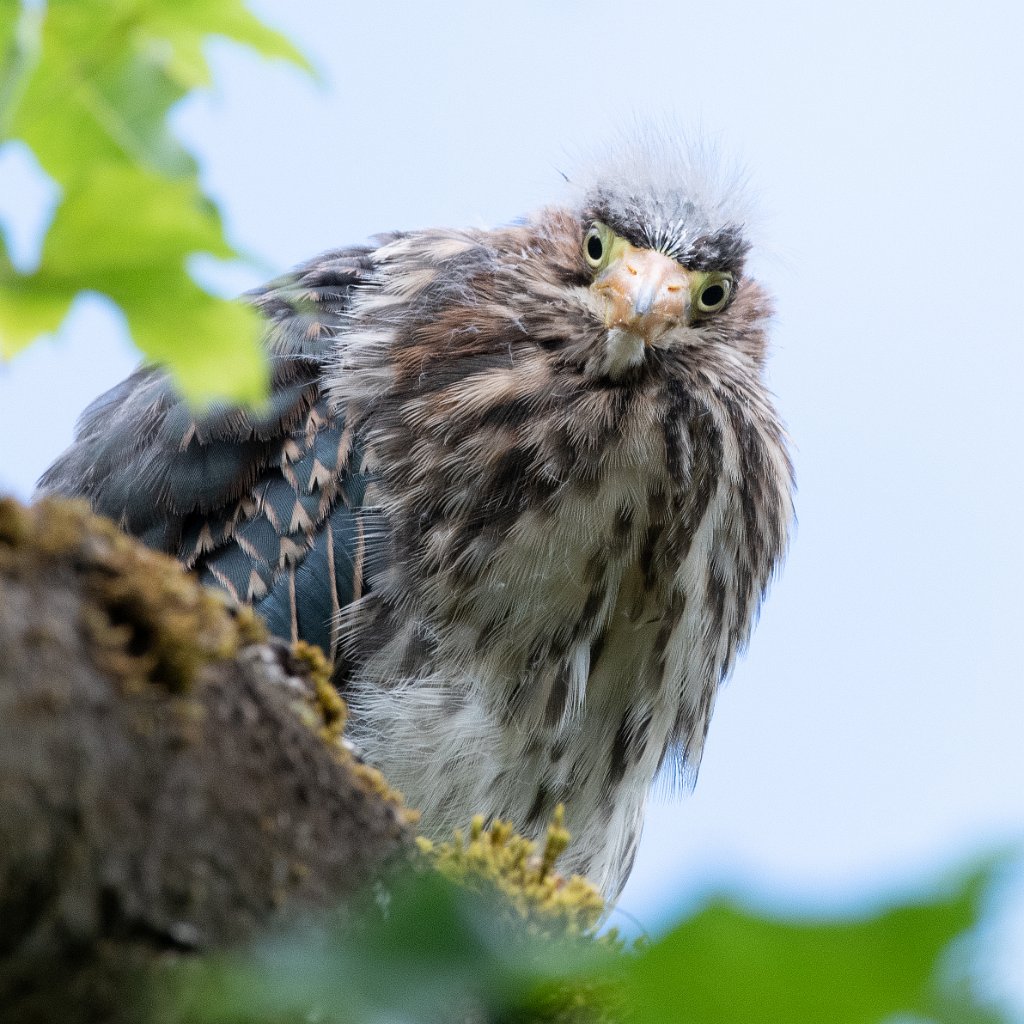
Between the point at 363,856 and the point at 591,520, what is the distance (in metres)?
1.65

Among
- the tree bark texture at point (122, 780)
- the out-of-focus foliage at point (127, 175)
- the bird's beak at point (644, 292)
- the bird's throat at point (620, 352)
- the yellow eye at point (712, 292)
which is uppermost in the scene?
the yellow eye at point (712, 292)

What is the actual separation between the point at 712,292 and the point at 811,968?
260 centimetres

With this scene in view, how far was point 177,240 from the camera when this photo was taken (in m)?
0.72

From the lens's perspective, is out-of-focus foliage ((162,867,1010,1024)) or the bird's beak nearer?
out-of-focus foliage ((162,867,1010,1024))

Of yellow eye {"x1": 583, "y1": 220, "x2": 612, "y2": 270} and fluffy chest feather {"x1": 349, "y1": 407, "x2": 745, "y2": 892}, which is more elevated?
yellow eye {"x1": 583, "y1": 220, "x2": 612, "y2": 270}

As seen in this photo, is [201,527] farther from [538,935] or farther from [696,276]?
[538,935]

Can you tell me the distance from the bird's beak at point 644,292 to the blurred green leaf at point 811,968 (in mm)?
2271

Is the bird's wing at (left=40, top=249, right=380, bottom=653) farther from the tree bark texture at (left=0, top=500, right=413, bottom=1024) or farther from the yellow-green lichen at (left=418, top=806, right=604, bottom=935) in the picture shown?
the tree bark texture at (left=0, top=500, right=413, bottom=1024)

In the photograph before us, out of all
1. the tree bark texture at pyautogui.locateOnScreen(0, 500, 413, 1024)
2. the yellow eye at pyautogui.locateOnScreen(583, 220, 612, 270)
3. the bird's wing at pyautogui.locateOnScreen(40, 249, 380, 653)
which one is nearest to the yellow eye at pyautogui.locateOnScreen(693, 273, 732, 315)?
the yellow eye at pyautogui.locateOnScreen(583, 220, 612, 270)

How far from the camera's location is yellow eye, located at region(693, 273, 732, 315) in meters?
2.93

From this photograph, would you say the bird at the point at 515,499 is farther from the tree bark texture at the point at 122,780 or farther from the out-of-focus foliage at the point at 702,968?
the out-of-focus foliage at the point at 702,968

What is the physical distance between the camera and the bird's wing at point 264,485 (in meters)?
2.69

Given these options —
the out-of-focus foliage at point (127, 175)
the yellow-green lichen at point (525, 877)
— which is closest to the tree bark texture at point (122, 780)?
the out-of-focus foliage at point (127, 175)

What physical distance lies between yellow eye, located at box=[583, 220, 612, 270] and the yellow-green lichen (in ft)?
5.72
